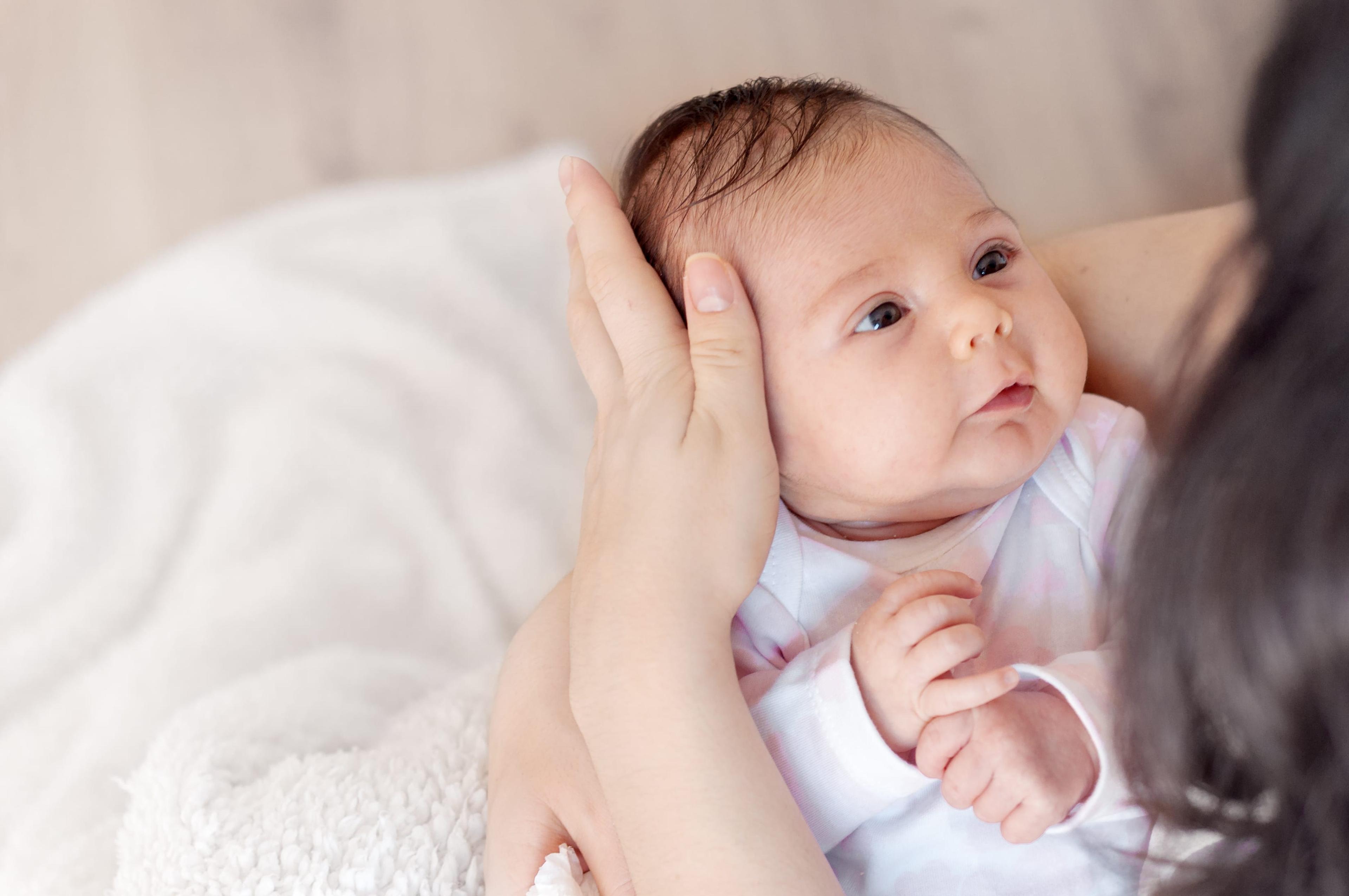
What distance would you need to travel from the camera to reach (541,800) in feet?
2.82

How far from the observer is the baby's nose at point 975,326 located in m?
0.82

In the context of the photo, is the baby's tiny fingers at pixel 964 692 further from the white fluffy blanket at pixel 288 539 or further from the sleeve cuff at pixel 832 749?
the white fluffy blanket at pixel 288 539

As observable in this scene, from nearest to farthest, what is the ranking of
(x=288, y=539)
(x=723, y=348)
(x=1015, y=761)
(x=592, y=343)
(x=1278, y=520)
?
(x=1278, y=520) < (x=1015, y=761) < (x=723, y=348) < (x=592, y=343) < (x=288, y=539)

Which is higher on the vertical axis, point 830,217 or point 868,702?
point 830,217

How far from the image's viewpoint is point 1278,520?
0.44 meters

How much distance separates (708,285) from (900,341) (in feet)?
0.51

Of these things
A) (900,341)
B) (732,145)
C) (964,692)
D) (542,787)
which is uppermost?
(732,145)

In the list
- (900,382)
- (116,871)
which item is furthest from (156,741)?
(900,382)

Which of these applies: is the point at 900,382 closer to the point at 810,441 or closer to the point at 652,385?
the point at 810,441

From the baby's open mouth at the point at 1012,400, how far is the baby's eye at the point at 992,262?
110 mm

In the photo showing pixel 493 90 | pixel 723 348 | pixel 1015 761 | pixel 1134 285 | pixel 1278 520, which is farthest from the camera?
pixel 493 90

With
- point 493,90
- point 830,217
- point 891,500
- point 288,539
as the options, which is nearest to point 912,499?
point 891,500

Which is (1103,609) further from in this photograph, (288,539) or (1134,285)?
(288,539)

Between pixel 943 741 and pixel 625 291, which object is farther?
pixel 625 291
